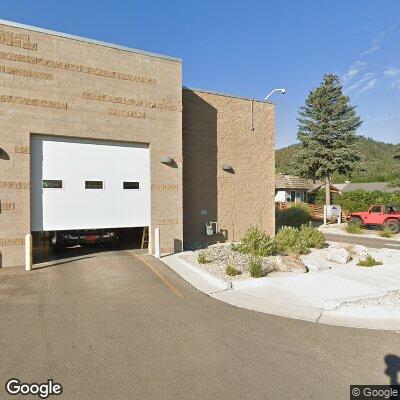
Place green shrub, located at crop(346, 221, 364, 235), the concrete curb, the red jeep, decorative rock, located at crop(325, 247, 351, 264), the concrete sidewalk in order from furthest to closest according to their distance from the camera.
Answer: green shrub, located at crop(346, 221, 364, 235) → the red jeep → decorative rock, located at crop(325, 247, 351, 264) → the concrete curb → the concrete sidewalk

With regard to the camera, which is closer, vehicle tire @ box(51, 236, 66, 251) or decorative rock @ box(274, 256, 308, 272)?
decorative rock @ box(274, 256, 308, 272)

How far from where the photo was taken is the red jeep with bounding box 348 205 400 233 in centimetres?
2283

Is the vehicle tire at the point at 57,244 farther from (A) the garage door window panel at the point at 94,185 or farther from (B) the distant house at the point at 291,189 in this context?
(B) the distant house at the point at 291,189

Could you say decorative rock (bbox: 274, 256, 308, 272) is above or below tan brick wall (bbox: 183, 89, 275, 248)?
below

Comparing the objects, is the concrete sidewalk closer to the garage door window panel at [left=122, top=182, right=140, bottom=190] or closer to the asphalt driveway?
the asphalt driveway

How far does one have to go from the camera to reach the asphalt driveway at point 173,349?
4109 millimetres

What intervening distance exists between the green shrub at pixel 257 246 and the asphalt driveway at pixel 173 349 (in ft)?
16.4

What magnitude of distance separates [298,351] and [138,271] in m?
6.13

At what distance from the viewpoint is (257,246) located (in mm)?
12516

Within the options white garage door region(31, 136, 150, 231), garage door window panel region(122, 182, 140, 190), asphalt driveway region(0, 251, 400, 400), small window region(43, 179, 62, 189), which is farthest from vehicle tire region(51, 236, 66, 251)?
asphalt driveway region(0, 251, 400, 400)

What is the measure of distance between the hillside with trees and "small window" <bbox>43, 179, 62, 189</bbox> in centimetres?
2904

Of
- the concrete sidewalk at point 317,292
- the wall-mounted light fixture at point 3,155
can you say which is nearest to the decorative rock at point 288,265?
the concrete sidewalk at point 317,292

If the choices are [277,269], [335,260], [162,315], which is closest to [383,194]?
Result: [335,260]

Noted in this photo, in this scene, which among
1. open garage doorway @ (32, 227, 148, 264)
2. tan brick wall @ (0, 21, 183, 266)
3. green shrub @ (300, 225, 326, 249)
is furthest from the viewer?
green shrub @ (300, 225, 326, 249)
